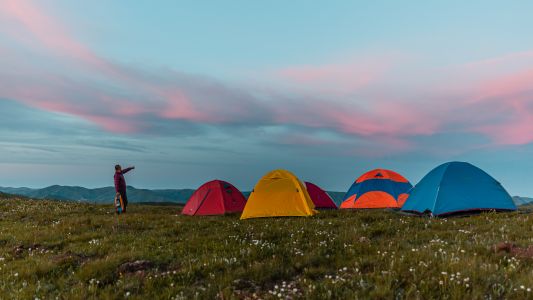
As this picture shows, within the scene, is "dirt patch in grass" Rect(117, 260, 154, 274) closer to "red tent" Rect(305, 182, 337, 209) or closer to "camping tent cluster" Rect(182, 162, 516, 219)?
"camping tent cluster" Rect(182, 162, 516, 219)

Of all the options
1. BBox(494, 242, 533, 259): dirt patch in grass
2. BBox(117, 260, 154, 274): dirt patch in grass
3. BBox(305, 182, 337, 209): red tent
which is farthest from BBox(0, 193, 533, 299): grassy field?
BBox(305, 182, 337, 209): red tent

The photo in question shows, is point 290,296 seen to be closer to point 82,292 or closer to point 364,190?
point 82,292

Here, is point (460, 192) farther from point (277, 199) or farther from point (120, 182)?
point (120, 182)

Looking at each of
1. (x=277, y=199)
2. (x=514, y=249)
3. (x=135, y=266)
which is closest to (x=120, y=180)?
(x=277, y=199)

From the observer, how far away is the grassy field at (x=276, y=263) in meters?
6.70

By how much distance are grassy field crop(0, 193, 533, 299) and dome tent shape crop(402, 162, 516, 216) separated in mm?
3345

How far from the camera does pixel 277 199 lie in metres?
19.8

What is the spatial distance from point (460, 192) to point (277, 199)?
10249mm

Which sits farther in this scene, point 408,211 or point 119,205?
point 119,205

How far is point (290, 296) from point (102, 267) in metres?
5.55

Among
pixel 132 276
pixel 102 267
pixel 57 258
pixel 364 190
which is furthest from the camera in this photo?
pixel 364 190

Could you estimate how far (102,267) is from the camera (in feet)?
29.2

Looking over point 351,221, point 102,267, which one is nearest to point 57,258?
point 102,267

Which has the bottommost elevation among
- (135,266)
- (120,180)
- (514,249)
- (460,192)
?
(135,266)
